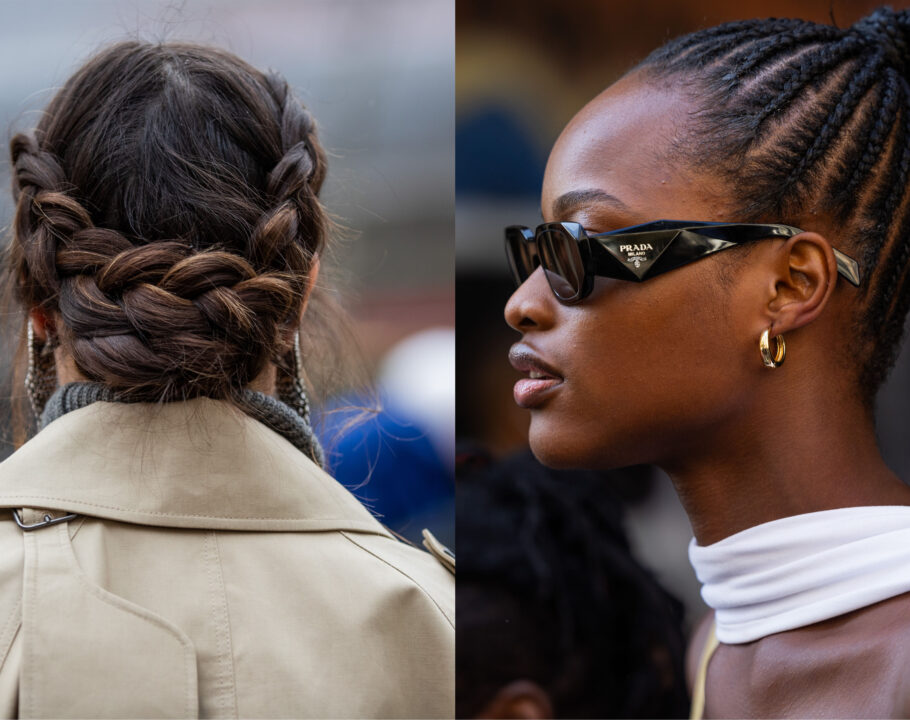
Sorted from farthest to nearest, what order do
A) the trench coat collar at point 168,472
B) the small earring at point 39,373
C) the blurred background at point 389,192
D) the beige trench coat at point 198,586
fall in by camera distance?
the blurred background at point 389,192, the small earring at point 39,373, the trench coat collar at point 168,472, the beige trench coat at point 198,586

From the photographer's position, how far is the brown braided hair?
170 cm

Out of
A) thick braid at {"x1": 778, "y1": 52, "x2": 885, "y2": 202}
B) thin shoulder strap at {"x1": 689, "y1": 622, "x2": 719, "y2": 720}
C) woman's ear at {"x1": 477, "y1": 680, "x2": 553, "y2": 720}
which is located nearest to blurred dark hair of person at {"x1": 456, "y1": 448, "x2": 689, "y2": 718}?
woman's ear at {"x1": 477, "y1": 680, "x2": 553, "y2": 720}

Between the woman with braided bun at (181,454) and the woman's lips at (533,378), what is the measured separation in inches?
16.4

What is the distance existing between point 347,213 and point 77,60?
0.78 m

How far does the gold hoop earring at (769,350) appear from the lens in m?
1.76

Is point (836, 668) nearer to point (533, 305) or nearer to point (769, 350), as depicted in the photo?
point (769, 350)

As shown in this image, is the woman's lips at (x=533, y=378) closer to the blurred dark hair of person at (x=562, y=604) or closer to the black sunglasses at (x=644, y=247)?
the black sunglasses at (x=644, y=247)

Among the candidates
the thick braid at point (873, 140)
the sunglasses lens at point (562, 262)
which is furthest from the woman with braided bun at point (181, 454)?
the thick braid at point (873, 140)

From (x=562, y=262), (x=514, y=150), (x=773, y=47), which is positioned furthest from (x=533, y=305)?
(x=773, y=47)

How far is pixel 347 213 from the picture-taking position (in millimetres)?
2641

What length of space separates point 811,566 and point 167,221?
1384 mm

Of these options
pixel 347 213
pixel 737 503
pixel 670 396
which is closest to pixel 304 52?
pixel 347 213

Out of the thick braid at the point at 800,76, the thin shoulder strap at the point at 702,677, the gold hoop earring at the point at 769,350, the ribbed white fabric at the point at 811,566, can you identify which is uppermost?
the thick braid at the point at 800,76

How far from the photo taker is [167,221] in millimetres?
1771
